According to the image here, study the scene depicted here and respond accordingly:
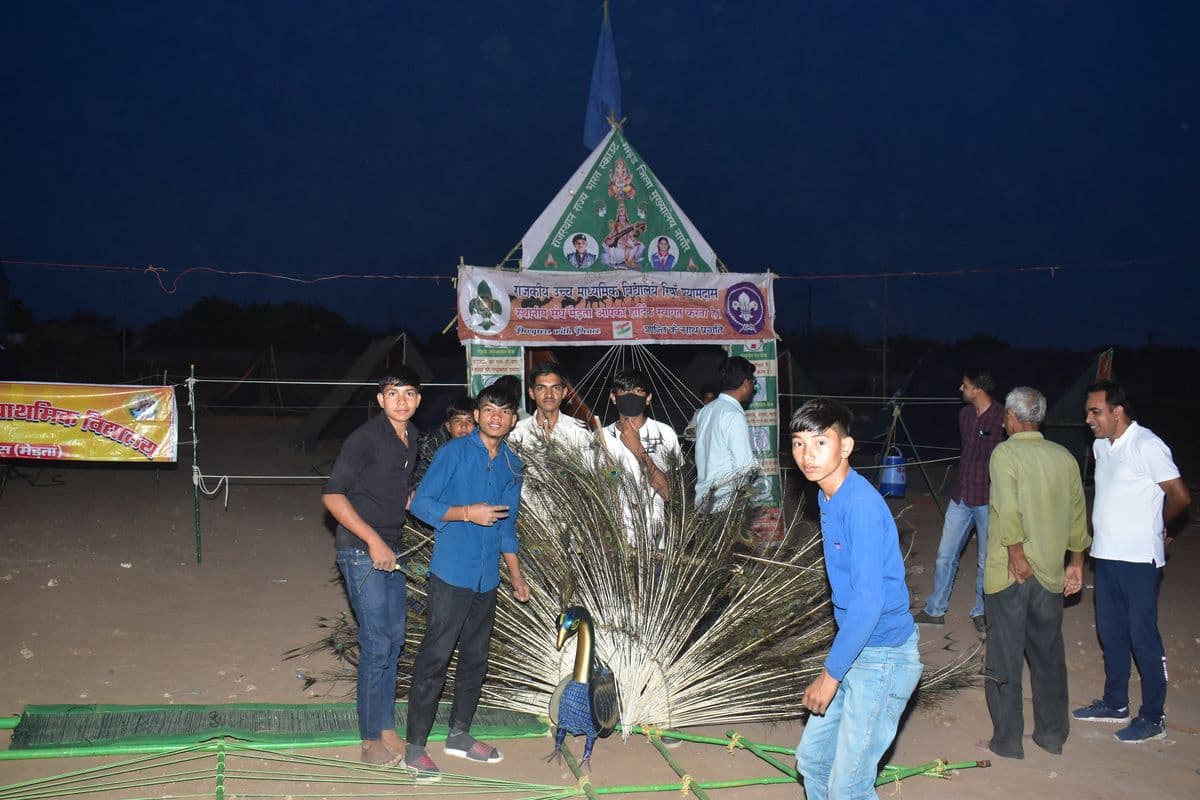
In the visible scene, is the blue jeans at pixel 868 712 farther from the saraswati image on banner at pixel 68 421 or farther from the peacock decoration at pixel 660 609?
the saraswati image on banner at pixel 68 421

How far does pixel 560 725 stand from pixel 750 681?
94 cm

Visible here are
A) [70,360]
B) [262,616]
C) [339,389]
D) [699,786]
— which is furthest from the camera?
[70,360]

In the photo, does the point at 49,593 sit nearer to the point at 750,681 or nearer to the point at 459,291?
the point at 459,291

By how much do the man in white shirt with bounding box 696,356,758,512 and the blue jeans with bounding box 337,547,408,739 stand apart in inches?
61.5

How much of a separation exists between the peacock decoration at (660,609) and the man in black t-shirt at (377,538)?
1.90ft

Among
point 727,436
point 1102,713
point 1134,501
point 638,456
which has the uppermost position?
point 727,436

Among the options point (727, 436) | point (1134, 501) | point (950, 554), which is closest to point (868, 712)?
point (727, 436)

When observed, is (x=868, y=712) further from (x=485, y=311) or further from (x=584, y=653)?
(x=485, y=311)

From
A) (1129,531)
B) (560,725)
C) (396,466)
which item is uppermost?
(396,466)

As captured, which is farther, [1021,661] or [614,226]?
[614,226]

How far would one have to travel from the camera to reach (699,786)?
3.68 metres

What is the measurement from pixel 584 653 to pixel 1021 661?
200 centimetres

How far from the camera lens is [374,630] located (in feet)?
12.2

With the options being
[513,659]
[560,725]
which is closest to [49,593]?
[513,659]
